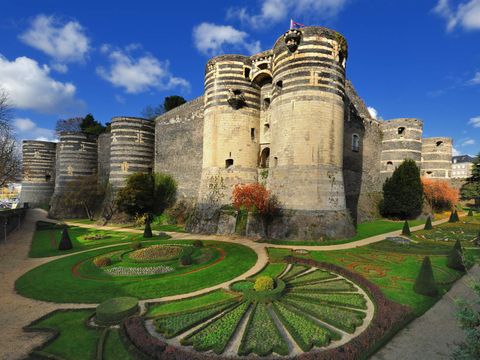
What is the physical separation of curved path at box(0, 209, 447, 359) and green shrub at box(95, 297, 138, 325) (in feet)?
4.73

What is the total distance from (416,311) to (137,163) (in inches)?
1247

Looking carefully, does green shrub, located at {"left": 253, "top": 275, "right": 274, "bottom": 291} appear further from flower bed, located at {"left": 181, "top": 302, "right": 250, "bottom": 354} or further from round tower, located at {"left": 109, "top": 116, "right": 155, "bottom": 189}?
round tower, located at {"left": 109, "top": 116, "right": 155, "bottom": 189}

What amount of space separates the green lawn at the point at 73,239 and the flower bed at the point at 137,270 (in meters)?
6.90

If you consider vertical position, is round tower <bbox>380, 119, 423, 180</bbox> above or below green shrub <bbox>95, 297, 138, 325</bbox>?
above

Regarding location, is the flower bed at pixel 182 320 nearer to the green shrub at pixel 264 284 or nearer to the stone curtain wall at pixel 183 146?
the green shrub at pixel 264 284

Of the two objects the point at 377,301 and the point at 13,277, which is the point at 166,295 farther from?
the point at 13,277

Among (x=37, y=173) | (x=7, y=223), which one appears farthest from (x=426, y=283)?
(x=37, y=173)

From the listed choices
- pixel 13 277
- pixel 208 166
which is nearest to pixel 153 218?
pixel 208 166

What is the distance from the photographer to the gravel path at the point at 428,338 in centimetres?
697

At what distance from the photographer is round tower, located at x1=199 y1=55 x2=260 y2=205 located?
24.5m

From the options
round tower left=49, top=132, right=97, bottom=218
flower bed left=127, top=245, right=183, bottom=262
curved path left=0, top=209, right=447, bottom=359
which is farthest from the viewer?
round tower left=49, top=132, right=97, bottom=218

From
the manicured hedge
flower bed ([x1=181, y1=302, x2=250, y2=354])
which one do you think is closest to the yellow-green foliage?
flower bed ([x1=181, y1=302, x2=250, y2=354])

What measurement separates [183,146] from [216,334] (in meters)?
26.1

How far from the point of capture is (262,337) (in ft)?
25.7
